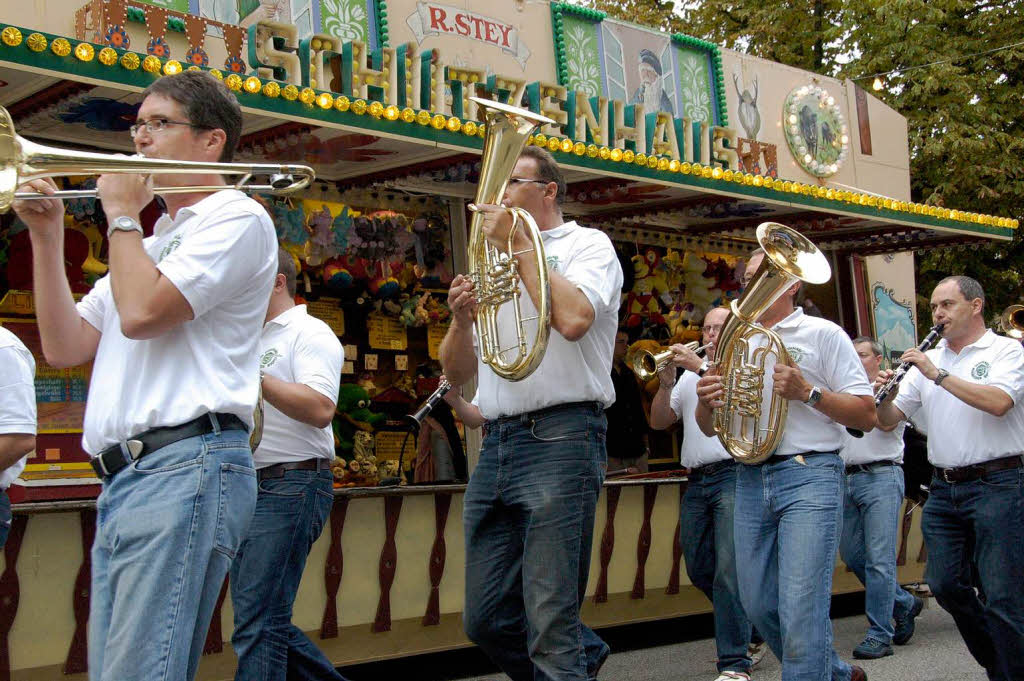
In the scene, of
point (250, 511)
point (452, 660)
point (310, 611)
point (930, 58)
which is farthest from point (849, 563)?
point (930, 58)

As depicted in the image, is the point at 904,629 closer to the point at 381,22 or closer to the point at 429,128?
the point at 429,128

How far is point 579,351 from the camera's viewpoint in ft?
15.7

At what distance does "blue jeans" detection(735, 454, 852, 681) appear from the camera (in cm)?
538

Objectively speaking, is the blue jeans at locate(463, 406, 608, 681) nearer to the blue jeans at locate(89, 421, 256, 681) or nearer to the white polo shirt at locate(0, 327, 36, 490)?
the blue jeans at locate(89, 421, 256, 681)

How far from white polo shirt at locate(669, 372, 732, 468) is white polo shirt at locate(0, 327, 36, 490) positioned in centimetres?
387

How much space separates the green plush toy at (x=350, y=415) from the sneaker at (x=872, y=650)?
3.87m

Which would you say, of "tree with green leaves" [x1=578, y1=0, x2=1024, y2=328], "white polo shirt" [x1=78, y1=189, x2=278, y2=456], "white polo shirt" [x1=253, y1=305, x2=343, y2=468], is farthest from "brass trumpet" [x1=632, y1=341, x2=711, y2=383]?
"tree with green leaves" [x1=578, y1=0, x2=1024, y2=328]

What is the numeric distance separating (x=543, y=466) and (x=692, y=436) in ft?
11.0

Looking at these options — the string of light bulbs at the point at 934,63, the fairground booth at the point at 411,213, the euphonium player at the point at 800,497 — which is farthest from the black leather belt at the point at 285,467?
the string of light bulbs at the point at 934,63

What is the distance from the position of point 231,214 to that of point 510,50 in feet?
26.2

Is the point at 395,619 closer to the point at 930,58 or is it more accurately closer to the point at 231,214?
the point at 231,214

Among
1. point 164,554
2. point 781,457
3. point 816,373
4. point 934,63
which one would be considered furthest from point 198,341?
point 934,63

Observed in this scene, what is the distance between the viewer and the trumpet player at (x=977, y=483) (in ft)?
21.0

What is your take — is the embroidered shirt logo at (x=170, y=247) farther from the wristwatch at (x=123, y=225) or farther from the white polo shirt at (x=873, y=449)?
the white polo shirt at (x=873, y=449)
